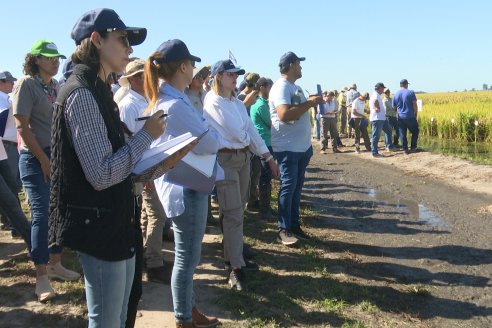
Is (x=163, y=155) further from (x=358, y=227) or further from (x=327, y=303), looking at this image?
(x=358, y=227)

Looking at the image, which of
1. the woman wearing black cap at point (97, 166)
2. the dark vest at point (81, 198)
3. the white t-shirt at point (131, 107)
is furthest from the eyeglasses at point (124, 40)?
the white t-shirt at point (131, 107)

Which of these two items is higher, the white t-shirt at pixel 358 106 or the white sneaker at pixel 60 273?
the white t-shirt at pixel 358 106

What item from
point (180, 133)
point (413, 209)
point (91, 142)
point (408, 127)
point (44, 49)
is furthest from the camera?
point (408, 127)

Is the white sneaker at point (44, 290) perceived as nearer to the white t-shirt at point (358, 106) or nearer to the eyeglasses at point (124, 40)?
the eyeglasses at point (124, 40)

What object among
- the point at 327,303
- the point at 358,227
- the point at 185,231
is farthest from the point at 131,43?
the point at 358,227

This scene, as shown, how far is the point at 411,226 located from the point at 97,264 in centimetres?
529

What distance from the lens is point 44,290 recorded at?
3811 millimetres

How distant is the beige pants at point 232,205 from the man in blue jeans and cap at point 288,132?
117cm

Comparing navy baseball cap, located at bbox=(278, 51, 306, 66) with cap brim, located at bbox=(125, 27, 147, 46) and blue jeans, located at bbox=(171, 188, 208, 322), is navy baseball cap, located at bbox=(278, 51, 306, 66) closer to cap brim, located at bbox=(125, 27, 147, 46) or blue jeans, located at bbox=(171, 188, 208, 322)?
blue jeans, located at bbox=(171, 188, 208, 322)

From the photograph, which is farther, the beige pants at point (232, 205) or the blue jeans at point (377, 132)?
the blue jeans at point (377, 132)

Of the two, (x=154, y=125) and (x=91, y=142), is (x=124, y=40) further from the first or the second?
(x=91, y=142)

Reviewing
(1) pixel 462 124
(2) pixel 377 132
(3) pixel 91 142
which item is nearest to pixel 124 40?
(3) pixel 91 142

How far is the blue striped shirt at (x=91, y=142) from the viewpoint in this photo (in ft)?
6.00

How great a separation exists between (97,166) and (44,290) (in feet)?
8.09
